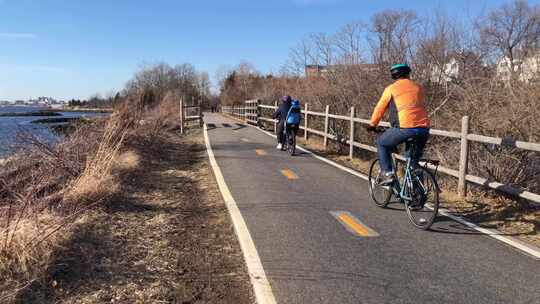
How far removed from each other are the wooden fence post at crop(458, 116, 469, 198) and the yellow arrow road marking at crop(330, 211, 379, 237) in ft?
8.18

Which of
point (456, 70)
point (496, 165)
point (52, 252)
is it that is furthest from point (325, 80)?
point (52, 252)

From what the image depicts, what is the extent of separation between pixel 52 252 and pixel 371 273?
124 inches

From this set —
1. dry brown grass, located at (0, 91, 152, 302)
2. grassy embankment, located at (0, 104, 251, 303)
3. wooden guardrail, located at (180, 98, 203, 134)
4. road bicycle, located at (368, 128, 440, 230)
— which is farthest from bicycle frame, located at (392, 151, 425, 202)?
wooden guardrail, located at (180, 98, 203, 134)

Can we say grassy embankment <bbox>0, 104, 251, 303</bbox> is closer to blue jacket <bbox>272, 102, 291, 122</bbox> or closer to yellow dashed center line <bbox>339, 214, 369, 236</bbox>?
yellow dashed center line <bbox>339, 214, 369, 236</bbox>

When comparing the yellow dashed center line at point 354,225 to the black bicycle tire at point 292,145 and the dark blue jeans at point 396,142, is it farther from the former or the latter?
the black bicycle tire at point 292,145

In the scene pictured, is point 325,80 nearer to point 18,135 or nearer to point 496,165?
point 496,165

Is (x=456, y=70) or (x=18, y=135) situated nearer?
(x=18, y=135)

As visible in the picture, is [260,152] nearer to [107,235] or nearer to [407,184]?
[407,184]

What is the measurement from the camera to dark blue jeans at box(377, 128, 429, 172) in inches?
265

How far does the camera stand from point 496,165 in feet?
27.7

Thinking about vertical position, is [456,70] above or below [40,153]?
above

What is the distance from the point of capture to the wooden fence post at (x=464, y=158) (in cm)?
823

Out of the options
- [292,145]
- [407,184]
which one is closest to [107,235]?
[407,184]

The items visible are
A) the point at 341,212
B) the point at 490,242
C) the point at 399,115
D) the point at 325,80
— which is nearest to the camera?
the point at 490,242
